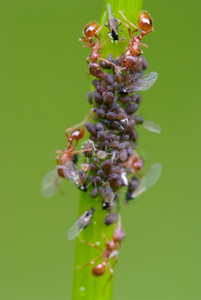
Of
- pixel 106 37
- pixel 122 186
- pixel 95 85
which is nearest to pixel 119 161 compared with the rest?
pixel 122 186

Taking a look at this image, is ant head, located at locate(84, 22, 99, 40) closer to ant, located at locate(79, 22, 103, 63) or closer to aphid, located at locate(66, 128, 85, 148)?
ant, located at locate(79, 22, 103, 63)

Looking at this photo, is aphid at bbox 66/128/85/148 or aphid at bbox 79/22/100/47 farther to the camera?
aphid at bbox 66/128/85/148

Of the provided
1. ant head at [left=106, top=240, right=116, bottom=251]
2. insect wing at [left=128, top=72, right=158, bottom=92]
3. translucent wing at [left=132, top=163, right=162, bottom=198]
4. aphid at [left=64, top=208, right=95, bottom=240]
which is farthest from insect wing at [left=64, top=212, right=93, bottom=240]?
insect wing at [left=128, top=72, right=158, bottom=92]

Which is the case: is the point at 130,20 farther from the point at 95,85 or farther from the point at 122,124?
the point at 122,124

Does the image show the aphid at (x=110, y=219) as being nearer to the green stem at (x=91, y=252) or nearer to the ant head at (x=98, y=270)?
the green stem at (x=91, y=252)

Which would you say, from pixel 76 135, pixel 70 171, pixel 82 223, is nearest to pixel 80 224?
pixel 82 223

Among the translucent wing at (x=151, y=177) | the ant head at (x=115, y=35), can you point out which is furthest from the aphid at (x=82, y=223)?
the ant head at (x=115, y=35)

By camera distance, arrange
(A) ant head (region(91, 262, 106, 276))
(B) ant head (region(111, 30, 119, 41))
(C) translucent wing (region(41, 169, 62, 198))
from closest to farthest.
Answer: (B) ant head (region(111, 30, 119, 41)), (A) ant head (region(91, 262, 106, 276)), (C) translucent wing (region(41, 169, 62, 198))
